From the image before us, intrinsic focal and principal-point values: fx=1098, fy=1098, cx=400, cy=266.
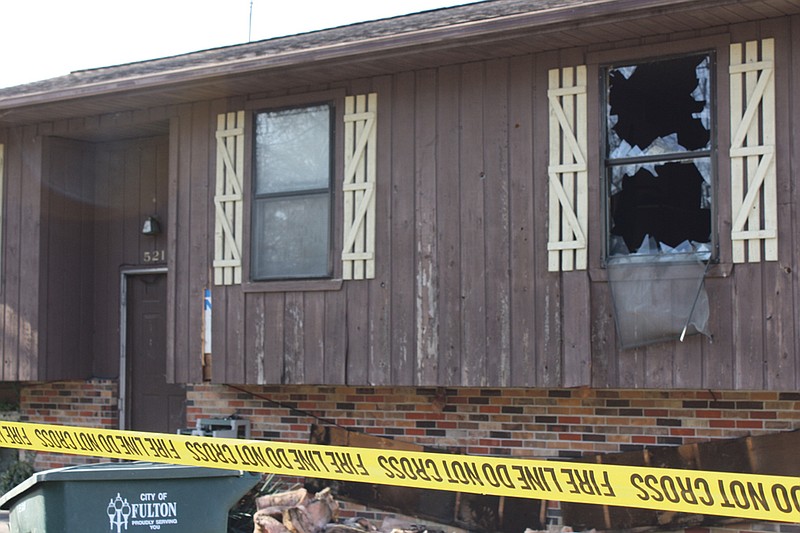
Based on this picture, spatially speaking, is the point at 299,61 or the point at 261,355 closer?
Result: the point at 299,61

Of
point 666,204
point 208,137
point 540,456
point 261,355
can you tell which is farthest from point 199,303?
point 666,204

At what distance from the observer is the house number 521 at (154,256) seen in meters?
11.8

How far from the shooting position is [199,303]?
405 inches

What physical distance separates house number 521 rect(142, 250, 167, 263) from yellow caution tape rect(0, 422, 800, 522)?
3.57 m

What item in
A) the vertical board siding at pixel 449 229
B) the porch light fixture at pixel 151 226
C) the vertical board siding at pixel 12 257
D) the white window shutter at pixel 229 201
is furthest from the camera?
the porch light fixture at pixel 151 226

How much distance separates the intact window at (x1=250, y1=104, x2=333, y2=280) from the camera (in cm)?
968

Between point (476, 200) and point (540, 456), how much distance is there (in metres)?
2.19

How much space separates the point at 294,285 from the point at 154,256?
2748 mm

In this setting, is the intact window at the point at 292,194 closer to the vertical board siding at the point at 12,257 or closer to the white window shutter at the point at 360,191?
the white window shutter at the point at 360,191

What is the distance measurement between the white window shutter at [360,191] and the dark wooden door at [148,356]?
10.4 feet

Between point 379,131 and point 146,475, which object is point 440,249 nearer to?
point 379,131

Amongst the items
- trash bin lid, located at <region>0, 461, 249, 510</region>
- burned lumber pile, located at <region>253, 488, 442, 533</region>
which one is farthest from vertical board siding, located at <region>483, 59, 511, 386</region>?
trash bin lid, located at <region>0, 461, 249, 510</region>

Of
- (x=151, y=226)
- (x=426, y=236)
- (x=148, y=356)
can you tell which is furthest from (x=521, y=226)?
(x=148, y=356)

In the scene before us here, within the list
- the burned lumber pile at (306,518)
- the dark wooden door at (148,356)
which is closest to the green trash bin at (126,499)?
the burned lumber pile at (306,518)
